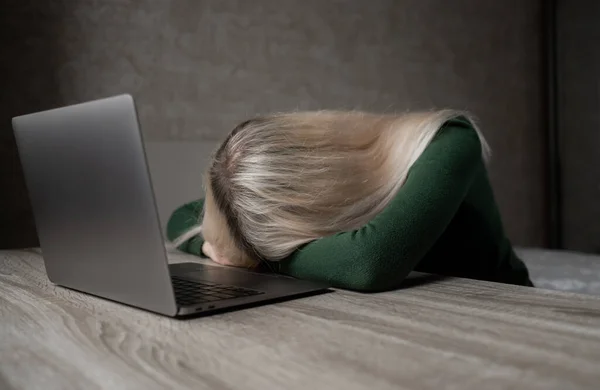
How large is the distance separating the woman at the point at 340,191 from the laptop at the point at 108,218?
0.22 ft

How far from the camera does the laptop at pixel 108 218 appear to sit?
65 centimetres

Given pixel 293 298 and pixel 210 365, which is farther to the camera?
pixel 293 298

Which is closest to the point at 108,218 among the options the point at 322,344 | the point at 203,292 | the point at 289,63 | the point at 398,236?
the point at 203,292

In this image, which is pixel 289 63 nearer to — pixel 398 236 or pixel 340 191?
pixel 340 191

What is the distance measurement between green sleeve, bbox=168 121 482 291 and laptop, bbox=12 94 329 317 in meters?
0.04

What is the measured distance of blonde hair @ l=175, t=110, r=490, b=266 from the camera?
0.96 m

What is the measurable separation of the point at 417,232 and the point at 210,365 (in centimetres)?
46

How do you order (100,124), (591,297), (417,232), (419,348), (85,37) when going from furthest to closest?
(85,37)
(417,232)
(591,297)
(100,124)
(419,348)

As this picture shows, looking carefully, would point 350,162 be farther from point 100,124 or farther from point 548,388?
point 548,388

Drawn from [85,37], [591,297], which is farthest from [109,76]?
[591,297]

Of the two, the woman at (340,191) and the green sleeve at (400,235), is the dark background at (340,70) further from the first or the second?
the green sleeve at (400,235)

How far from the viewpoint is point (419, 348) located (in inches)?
22.2

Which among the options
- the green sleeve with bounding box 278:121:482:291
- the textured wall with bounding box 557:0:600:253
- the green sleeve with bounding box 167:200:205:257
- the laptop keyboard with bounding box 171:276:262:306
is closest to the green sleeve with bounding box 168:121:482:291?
the green sleeve with bounding box 278:121:482:291

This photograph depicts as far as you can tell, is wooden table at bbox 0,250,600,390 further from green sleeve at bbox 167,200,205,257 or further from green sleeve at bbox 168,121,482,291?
green sleeve at bbox 167,200,205,257
